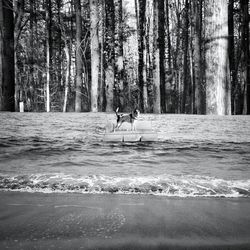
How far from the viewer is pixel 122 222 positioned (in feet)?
2.60

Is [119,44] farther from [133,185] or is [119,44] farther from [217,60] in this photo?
[133,185]

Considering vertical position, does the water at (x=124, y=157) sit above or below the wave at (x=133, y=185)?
above

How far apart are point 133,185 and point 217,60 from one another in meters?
1.23

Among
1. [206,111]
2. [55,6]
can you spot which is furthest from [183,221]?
[55,6]

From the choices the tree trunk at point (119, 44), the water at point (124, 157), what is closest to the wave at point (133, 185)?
the water at point (124, 157)

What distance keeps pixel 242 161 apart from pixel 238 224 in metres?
0.67

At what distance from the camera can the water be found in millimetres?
1186

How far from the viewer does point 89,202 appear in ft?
3.35

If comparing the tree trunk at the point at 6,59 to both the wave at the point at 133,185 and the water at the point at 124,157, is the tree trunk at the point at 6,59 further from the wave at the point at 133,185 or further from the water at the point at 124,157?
the wave at the point at 133,185

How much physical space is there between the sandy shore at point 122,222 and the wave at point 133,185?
0.06 meters

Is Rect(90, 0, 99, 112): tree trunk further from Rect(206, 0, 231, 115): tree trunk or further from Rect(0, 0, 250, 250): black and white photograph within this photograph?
Rect(206, 0, 231, 115): tree trunk

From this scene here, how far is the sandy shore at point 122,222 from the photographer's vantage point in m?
0.65

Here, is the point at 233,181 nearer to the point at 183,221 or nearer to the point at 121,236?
the point at 183,221

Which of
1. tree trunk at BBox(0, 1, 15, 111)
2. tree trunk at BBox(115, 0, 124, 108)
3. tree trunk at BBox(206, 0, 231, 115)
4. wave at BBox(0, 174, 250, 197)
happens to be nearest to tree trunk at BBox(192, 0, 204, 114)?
tree trunk at BBox(206, 0, 231, 115)
